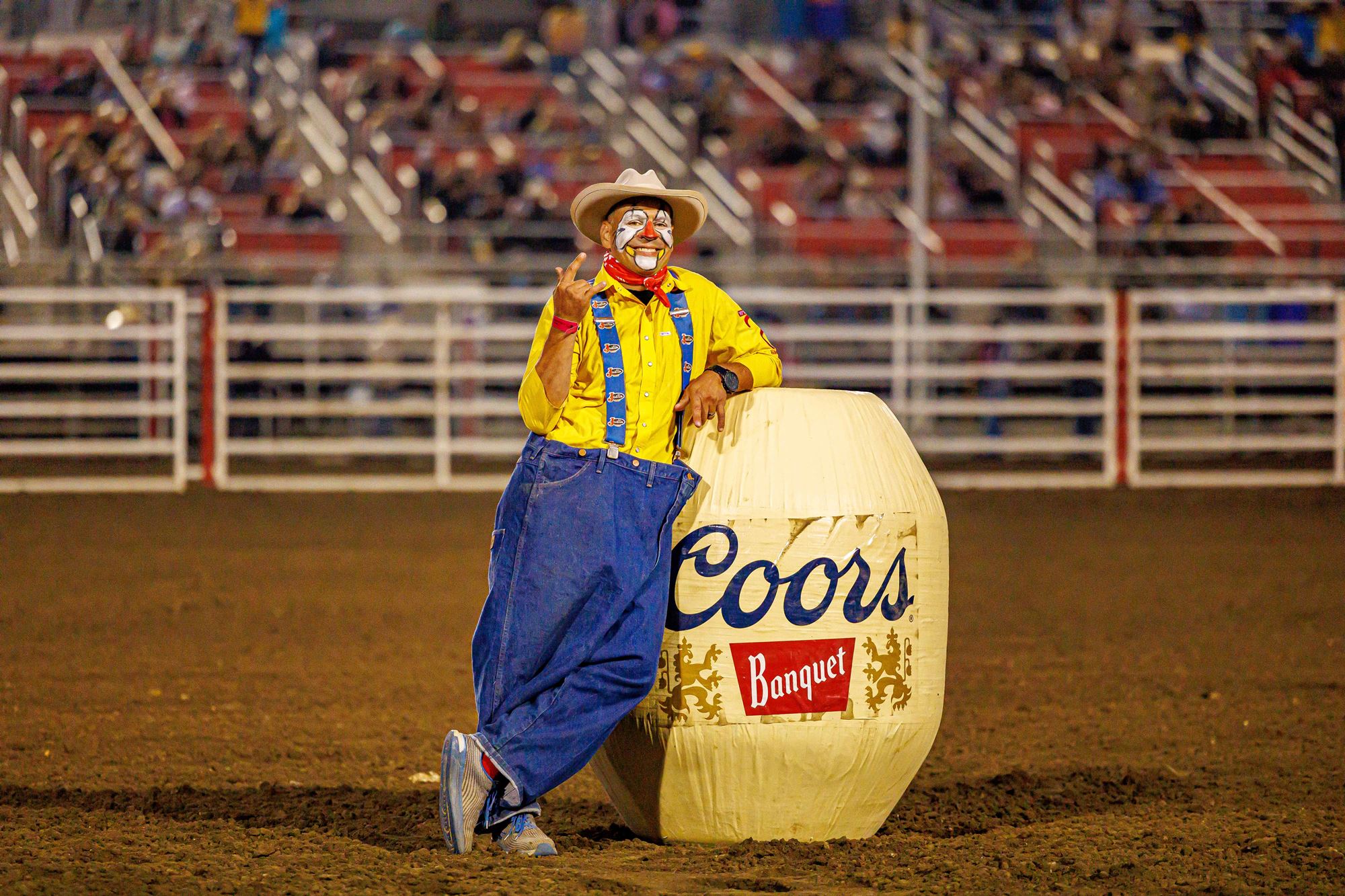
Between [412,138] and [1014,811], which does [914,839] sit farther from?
[412,138]

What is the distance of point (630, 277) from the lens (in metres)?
4.32

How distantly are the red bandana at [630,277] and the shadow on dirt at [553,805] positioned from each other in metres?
1.43

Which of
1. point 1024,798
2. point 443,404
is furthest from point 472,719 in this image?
point 443,404

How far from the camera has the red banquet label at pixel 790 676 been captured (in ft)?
14.0

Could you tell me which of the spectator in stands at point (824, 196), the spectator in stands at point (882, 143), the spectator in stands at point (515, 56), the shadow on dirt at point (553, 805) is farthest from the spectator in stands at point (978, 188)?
the shadow on dirt at point (553, 805)

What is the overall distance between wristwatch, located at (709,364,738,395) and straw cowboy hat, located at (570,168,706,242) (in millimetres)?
342

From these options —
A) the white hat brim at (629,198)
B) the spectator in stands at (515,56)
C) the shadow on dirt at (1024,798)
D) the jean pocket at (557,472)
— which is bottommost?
the shadow on dirt at (1024,798)

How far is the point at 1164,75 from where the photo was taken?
2370 centimetres

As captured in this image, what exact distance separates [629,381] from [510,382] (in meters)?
13.1

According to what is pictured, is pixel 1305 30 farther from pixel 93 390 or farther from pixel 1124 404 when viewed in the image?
pixel 93 390

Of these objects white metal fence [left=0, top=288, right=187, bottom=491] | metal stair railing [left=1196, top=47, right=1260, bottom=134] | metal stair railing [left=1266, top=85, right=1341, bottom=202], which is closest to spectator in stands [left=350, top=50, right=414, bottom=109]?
white metal fence [left=0, top=288, right=187, bottom=491]

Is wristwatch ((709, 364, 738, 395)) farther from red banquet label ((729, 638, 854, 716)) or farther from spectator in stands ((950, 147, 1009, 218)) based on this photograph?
spectator in stands ((950, 147, 1009, 218))

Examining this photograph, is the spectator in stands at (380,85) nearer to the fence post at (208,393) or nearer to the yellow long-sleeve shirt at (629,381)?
the fence post at (208,393)

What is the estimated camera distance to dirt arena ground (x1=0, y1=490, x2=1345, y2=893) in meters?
4.08
